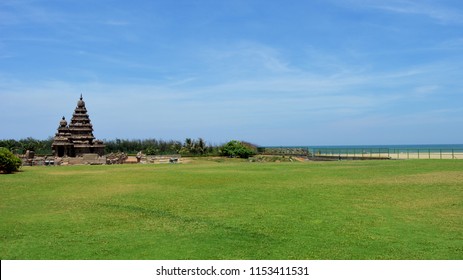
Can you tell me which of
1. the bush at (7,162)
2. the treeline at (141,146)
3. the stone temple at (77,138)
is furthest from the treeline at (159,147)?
the bush at (7,162)

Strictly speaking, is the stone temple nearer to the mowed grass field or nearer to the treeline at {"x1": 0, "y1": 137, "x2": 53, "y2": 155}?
the treeline at {"x1": 0, "y1": 137, "x2": 53, "y2": 155}

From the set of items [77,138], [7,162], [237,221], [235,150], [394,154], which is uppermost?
[77,138]

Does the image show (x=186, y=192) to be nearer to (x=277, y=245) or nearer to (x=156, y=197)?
(x=156, y=197)


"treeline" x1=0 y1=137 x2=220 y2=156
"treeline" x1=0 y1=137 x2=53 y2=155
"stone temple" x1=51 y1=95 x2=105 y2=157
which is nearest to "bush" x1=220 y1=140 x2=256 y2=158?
"treeline" x1=0 y1=137 x2=220 y2=156

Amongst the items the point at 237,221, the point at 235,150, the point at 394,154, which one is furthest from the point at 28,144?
the point at 237,221

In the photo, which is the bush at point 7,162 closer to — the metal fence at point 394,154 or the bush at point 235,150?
the bush at point 235,150

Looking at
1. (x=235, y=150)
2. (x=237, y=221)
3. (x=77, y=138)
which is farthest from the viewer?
(x=235, y=150)

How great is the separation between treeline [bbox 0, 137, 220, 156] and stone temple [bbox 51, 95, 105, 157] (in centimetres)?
1119

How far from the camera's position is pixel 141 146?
82.4 m

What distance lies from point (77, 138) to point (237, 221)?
160 ft

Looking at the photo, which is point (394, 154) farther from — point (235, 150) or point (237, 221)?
point (237, 221)

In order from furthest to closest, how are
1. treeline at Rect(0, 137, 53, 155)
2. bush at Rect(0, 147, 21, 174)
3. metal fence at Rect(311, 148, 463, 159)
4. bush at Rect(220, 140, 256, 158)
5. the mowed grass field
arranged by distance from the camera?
treeline at Rect(0, 137, 53, 155), bush at Rect(220, 140, 256, 158), metal fence at Rect(311, 148, 463, 159), bush at Rect(0, 147, 21, 174), the mowed grass field

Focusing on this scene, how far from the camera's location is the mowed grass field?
955 centimetres

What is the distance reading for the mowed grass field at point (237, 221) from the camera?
31.3 feet
